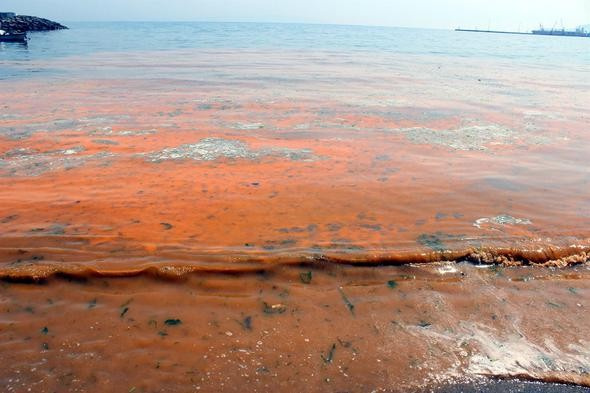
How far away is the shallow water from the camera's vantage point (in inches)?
86.6

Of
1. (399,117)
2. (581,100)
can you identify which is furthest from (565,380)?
(581,100)

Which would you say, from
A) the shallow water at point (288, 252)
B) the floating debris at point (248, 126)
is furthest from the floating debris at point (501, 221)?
the floating debris at point (248, 126)

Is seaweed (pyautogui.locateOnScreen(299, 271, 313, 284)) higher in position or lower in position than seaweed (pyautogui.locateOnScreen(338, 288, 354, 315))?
higher

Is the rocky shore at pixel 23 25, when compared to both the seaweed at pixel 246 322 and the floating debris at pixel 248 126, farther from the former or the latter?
the seaweed at pixel 246 322

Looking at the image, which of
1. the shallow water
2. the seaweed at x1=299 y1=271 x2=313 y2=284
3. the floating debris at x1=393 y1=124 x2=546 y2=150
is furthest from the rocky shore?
the seaweed at x1=299 y1=271 x2=313 y2=284

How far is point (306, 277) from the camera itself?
294 centimetres

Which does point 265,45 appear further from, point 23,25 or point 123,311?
point 123,311

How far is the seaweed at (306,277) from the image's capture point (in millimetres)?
2895

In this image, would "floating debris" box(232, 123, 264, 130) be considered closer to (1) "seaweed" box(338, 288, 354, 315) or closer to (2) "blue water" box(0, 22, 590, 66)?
(1) "seaweed" box(338, 288, 354, 315)

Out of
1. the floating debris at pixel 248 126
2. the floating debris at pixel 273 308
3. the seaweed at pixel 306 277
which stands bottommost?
the floating debris at pixel 273 308

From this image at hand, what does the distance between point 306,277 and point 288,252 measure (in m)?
0.29

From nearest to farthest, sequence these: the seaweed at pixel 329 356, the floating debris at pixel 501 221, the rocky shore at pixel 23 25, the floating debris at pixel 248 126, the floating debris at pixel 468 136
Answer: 1. the seaweed at pixel 329 356
2. the floating debris at pixel 501 221
3. the floating debris at pixel 468 136
4. the floating debris at pixel 248 126
5. the rocky shore at pixel 23 25

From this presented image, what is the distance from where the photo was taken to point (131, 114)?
25.0 feet

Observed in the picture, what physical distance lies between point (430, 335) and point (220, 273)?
146 centimetres
